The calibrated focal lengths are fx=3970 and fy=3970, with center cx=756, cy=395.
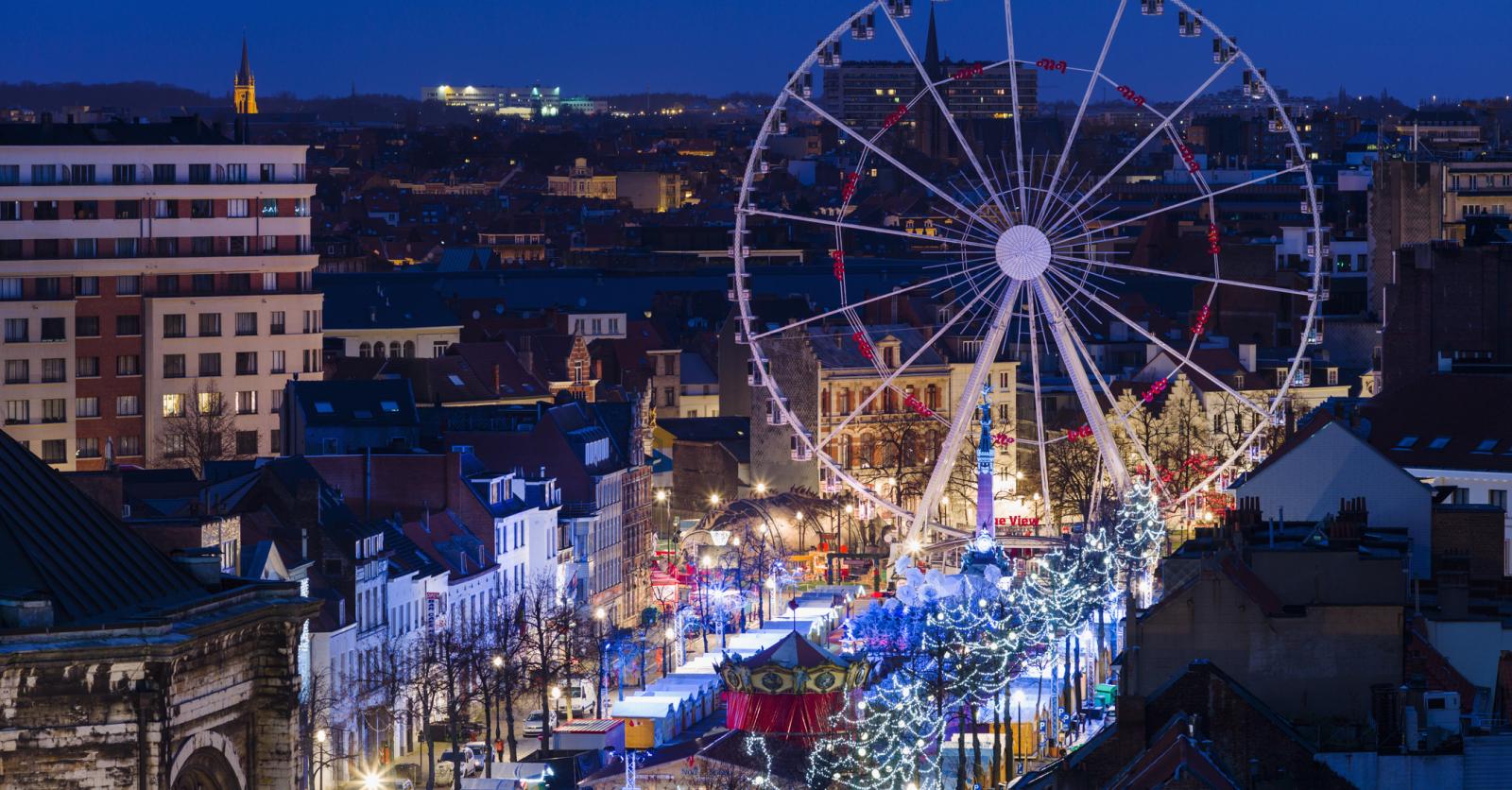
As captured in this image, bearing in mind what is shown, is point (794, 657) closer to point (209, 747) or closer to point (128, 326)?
point (209, 747)

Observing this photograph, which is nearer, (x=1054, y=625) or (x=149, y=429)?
(x=1054, y=625)

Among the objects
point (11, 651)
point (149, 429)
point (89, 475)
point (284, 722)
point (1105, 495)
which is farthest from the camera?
point (149, 429)

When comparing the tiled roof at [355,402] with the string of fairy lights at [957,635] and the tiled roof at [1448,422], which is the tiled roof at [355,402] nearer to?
the string of fairy lights at [957,635]

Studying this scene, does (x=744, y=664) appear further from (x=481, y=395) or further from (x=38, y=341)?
(x=481, y=395)

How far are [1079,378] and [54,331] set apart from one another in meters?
45.1

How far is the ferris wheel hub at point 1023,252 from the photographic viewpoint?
102 meters

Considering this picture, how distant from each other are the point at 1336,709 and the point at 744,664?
20.3 meters

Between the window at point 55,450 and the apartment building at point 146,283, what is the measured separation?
0.13 meters

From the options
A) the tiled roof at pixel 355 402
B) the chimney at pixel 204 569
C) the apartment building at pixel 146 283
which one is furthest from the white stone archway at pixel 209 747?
the apartment building at pixel 146 283

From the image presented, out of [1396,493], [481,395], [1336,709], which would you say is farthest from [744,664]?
[481,395]

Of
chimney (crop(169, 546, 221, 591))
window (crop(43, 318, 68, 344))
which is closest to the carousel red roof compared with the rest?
chimney (crop(169, 546, 221, 591))

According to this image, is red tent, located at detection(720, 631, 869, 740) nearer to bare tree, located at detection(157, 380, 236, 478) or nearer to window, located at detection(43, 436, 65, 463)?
bare tree, located at detection(157, 380, 236, 478)

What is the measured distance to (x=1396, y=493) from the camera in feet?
261

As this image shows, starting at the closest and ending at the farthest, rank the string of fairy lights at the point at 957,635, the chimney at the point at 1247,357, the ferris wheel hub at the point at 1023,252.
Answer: the string of fairy lights at the point at 957,635 → the ferris wheel hub at the point at 1023,252 → the chimney at the point at 1247,357
